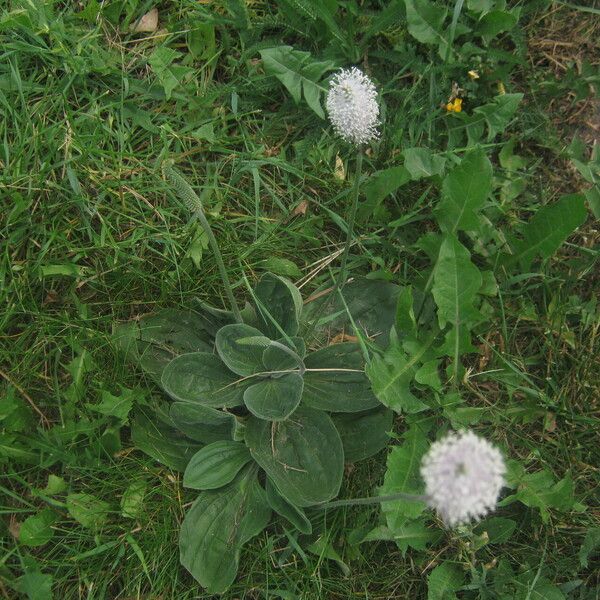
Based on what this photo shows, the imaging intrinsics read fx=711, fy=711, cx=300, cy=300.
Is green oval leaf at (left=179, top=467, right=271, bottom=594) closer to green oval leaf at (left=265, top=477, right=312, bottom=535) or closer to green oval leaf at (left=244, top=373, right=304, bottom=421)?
green oval leaf at (left=265, top=477, right=312, bottom=535)

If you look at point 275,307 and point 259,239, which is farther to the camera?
point 259,239

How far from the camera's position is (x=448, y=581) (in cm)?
273

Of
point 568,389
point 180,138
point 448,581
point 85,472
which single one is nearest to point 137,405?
point 85,472

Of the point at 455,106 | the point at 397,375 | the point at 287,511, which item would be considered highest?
the point at 455,106

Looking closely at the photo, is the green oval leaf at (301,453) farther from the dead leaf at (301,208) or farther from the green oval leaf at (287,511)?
the dead leaf at (301,208)

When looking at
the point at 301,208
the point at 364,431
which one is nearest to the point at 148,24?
the point at 301,208

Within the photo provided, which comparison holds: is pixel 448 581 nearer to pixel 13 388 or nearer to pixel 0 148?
pixel 13 388

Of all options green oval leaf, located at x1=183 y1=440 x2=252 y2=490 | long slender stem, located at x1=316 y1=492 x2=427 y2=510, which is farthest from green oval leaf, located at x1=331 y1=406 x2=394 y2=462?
green oval leaf, located at x1=183 y1=440 x2=252 y2=490

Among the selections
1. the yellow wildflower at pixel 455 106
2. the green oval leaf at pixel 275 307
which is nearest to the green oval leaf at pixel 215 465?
the green oval leaf at pixel 275 307

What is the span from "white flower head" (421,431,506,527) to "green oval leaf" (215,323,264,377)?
1.10 metres

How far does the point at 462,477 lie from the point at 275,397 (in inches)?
43.2

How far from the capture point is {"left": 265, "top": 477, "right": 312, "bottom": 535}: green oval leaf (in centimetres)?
258

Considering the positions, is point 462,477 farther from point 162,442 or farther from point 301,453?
point 162,442

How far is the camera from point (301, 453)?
266 cm
